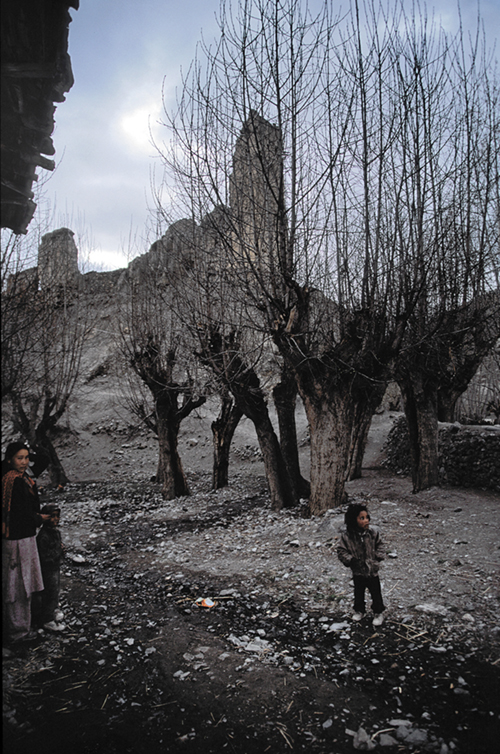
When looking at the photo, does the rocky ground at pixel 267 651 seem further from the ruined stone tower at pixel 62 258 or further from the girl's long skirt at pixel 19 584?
the ruined stone tower at pixel 62 258

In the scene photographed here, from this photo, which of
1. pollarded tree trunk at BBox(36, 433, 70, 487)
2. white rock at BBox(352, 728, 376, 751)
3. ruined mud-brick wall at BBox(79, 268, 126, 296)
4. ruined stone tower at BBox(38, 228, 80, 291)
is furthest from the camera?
ruined mud-brick wall at BBox(79, 268, 126, 296)

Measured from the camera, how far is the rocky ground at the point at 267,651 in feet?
9.43

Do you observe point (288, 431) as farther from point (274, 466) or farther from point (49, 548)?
point (49, 548)

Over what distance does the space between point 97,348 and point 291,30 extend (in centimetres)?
2978

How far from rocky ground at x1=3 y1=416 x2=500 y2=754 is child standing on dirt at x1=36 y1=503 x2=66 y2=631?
177mm

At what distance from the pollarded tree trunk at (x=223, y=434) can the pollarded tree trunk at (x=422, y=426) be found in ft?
16.4

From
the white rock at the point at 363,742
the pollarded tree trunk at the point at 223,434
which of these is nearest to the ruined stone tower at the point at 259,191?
the white rock at the point at 363,742

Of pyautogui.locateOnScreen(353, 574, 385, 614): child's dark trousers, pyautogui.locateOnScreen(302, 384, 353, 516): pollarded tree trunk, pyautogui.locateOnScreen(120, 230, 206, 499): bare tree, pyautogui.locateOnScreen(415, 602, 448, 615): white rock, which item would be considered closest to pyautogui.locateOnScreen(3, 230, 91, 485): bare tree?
pyautogui.locateOnScreen(120, 230, 206, 499): bare tree

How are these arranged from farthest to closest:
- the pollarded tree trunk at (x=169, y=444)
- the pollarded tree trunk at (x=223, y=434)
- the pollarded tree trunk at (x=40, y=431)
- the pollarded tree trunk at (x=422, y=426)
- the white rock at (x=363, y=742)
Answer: the pollarded tree trunk at (x=223, y=434) < the pollarded tree trunk at (x=169, y=444) < the pollarded tree trunk at (x=422, y=426) < the pollarded tree trunk at (x=40, y=431) < the white rock at (x=363, y=742)

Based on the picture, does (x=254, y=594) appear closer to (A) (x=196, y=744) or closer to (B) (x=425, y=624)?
(B) (x=425, y=624)

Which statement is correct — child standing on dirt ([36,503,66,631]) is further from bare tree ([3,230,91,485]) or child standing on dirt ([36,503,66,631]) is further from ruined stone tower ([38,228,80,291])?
ruined stone tower ([38,228,80,291])

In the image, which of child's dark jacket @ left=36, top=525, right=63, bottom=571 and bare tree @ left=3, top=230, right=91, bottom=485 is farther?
child's dark jacket @ left=36, top=525, right=63, bottom=571

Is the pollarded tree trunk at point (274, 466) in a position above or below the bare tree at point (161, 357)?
below

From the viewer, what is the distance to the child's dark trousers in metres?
4.59
